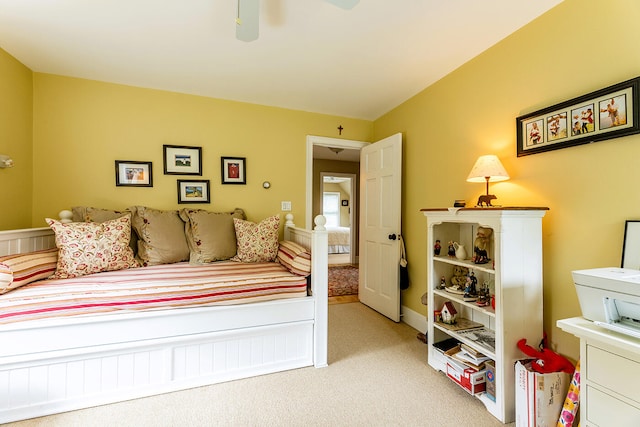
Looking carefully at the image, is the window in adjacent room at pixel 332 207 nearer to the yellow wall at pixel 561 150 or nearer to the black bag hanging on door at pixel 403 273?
the black bag hanging on door at pixel 403 273

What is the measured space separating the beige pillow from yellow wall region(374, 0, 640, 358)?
1.97m

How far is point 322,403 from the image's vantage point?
168cm

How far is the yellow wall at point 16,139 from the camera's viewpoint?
6.86 ft

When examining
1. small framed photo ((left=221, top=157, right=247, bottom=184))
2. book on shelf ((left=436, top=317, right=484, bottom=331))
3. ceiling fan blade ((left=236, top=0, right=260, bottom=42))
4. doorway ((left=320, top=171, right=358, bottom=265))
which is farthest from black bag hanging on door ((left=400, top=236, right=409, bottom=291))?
doorway ((left=320, top=171, right=358, bottom=265))

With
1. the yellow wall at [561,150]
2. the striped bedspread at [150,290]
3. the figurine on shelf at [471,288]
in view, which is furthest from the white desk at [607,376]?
the striped bedspread at [150,290]

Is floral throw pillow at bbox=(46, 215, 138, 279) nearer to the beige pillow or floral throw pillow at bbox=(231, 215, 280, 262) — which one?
the beige pillow

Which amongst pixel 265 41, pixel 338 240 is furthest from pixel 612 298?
pixel 338 240

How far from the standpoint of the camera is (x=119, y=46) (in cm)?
203

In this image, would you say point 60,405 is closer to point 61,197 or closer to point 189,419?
point 189,419

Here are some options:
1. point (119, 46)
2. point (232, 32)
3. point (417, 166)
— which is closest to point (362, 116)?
point (417, 166)

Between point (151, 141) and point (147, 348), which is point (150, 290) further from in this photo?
point (151, 141)

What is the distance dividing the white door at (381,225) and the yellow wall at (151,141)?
0.74m

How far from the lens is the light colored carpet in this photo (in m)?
1.53

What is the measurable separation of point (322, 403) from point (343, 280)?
300 cm
